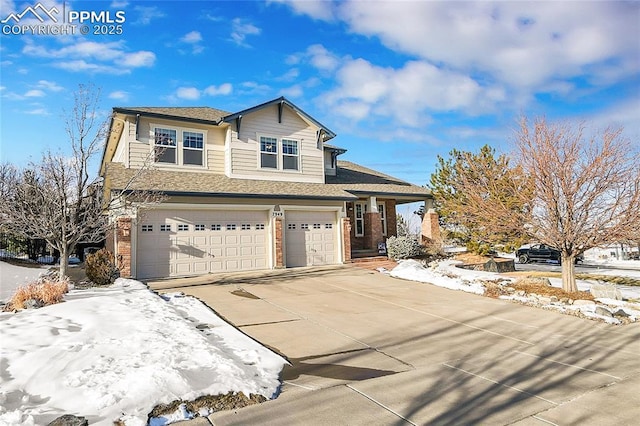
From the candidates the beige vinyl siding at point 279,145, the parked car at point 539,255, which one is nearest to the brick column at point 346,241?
the beige vinyl siding at point 279,145

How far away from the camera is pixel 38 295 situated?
828 cm

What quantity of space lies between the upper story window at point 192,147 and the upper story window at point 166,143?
40 cm

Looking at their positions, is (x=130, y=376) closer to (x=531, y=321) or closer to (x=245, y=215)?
(x=531, y=321)

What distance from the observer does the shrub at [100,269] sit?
12.0 metres

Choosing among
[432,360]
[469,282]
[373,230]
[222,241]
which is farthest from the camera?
[373,230]

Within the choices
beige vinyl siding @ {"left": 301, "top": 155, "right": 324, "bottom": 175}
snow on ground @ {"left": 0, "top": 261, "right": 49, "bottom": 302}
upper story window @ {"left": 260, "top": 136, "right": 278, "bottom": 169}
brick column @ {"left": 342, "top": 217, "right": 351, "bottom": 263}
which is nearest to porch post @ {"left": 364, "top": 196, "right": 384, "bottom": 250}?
brick column @ {"left": 342, "top": 217, "right": 351, "bottom": 263}

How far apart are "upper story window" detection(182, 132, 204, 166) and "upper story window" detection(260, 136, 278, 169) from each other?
2584mm

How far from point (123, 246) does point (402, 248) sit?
12210 millimetres

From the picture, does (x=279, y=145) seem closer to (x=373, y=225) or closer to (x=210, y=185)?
(x=210, y=185)

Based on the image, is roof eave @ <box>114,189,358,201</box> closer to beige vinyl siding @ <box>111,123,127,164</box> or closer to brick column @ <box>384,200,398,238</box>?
beige vinyl siding @ <box>111,123,127,164</box>

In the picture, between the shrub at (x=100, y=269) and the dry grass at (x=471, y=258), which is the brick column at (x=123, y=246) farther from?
the dry grass at (x=471, y=258)

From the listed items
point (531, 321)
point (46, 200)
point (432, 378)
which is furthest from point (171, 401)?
point (46, 200)

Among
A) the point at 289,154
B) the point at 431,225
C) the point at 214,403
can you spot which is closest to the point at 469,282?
the point at 431,225

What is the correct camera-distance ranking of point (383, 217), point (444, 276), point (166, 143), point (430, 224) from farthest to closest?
1. point (383, 217)
2. point (430, 224)
3. point (166, 143)
4. point (444, 276)
